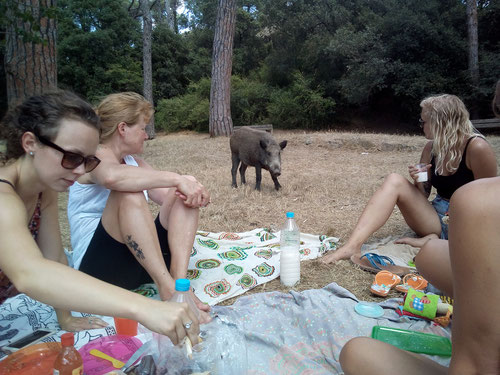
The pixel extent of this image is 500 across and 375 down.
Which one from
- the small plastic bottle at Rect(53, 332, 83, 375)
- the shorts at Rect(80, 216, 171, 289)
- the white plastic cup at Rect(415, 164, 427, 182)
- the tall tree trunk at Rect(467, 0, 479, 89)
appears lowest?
the small plastic bottle at Rect(53, 332, 83, 375)

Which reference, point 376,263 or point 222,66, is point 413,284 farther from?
point 222,66

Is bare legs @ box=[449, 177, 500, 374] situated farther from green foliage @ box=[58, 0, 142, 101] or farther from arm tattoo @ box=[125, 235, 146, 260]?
green foliage @ box=[58, 0, 142, 101]

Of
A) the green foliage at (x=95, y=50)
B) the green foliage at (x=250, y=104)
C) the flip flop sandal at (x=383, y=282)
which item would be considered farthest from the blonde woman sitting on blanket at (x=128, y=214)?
the green foliage at (x=95, y=50)

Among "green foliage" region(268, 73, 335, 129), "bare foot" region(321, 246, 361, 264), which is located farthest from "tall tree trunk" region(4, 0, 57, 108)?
"green foliage" region(268, 73, 335, 129)

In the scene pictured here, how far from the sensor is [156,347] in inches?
67.2

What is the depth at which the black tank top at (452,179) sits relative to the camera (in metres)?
3.12

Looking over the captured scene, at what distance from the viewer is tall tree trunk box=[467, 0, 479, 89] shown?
16.0 m

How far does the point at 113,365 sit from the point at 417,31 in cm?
1933

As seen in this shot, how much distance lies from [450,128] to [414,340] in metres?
1.83

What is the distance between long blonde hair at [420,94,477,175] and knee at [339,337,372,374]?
2.20 m

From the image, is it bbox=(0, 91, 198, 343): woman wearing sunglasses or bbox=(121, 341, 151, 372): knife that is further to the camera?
bbox=(121, 341, 151, 372): knife

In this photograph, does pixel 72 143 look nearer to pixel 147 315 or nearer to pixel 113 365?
pixel 147 315

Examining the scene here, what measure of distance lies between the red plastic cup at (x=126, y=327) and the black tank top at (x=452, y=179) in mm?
2747

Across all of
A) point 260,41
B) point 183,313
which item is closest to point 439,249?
point 183,313
